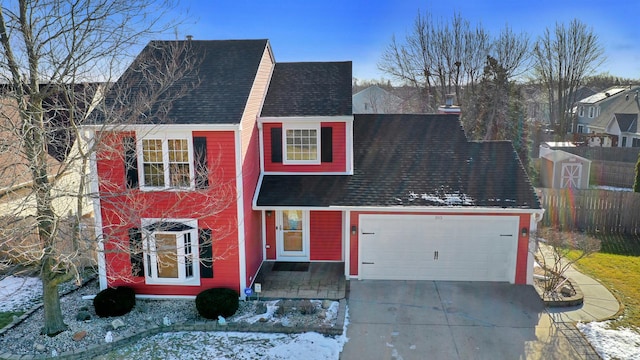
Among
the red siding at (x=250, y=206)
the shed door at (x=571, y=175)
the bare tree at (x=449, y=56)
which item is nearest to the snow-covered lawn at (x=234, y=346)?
the red siding at (x=250, y=206)

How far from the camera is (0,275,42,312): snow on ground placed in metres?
11.4

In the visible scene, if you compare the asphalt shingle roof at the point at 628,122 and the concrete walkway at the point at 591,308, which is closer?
the concrete walkway at the point at 591,308

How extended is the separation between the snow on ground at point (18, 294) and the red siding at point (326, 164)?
7161 mm

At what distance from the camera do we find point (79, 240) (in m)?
Result: 8.99

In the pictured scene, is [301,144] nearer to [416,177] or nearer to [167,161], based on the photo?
[416,177]

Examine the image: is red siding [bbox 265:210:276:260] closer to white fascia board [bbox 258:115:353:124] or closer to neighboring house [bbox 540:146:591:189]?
white fascia board [bbox 258:115:353:124]

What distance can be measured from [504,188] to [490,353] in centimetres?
524

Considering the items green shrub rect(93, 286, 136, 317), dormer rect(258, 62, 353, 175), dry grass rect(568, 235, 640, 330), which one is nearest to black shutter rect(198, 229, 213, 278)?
green shrub rect(93, 286, 136, 317)

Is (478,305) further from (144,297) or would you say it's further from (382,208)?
(144,297)

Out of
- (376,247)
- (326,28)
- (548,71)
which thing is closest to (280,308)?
(376,247)

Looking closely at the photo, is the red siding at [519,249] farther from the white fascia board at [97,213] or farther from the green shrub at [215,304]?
the white fascia board at [97,213]

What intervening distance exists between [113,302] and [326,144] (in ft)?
23.3

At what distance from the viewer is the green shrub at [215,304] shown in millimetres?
10344

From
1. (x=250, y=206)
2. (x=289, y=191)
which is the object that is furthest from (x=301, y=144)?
(x=250, y=206)
